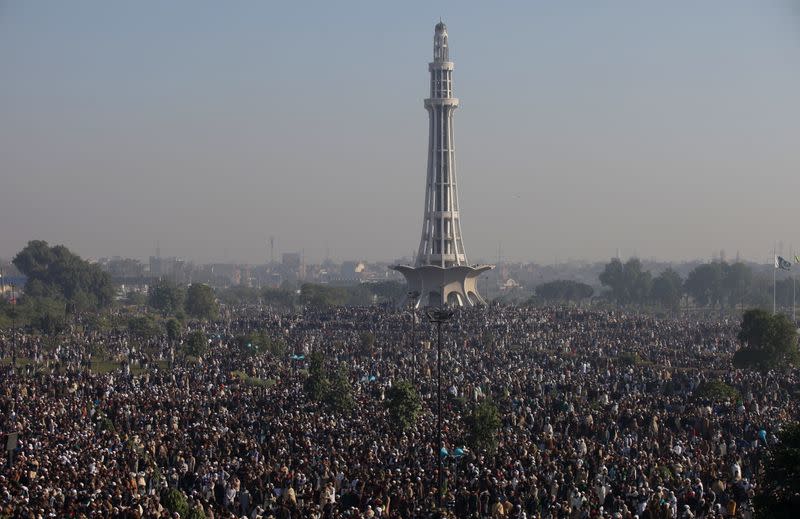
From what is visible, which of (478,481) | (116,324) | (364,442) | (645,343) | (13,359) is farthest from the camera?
(116,324)

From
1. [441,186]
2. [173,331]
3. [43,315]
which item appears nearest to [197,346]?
[173,331]

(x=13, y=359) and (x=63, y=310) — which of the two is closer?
(x=13, y=359)

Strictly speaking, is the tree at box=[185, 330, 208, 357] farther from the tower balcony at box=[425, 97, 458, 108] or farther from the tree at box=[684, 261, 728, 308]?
the tree at box=[684, 261, 728, 308]

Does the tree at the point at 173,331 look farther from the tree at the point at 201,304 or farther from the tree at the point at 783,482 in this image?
the tree at the point at 783,482

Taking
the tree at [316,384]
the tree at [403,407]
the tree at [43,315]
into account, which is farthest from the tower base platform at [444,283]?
the tree at [403,407]

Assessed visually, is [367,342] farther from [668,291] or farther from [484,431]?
[668,291]

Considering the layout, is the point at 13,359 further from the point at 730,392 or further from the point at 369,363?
the point at 730,392

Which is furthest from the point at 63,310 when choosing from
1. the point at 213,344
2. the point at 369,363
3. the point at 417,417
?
the point at 417,417

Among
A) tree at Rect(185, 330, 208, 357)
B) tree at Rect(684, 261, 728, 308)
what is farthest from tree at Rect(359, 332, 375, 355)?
tree at Rect(684, 261, 728, 308)
